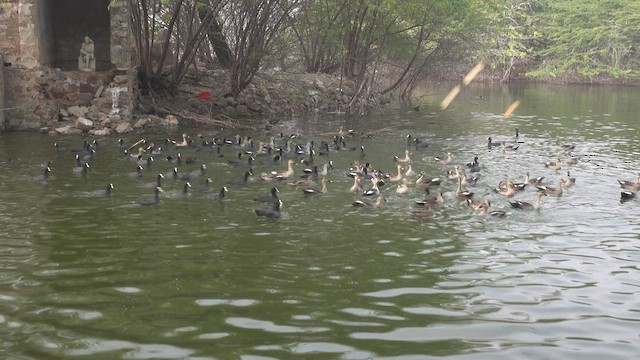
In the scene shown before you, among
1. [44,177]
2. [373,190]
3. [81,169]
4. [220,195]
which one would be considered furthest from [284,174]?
[44,177]

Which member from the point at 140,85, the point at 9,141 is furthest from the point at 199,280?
the point at 140,85

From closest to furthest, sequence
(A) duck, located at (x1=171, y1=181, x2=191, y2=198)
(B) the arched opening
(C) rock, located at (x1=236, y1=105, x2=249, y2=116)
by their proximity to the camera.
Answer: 1. (A) duck, located at (x1=171, y1=181, x2=191, y2=198)
2. (B) the arched opening
3. (C) rock, located at (x1=236, y1=105, x2=249, y2=116)

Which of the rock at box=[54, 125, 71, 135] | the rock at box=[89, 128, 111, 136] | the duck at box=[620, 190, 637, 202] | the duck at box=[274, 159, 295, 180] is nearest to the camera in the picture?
the duck at box=[620, 190, 637, 202]

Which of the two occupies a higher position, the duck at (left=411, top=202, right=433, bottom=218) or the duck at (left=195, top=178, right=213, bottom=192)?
the duck at (left=195, top=178, right=213, bottom=192)

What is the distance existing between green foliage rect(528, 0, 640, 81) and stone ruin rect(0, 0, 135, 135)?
159 ft

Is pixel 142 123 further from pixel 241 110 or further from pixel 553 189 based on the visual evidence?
pixel 553 189

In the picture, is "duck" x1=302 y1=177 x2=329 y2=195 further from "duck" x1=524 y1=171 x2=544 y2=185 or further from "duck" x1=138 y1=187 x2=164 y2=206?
"duck" x1=524 y1=171 x2=544 y2=185

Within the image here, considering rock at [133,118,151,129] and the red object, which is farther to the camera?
the red object

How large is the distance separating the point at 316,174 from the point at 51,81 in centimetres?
1257

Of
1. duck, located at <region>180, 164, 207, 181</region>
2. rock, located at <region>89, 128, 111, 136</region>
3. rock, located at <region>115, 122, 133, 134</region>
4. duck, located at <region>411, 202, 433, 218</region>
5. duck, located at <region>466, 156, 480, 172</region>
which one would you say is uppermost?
rock, located at <region>115, 122, 133, 134</region>

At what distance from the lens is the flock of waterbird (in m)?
14.9

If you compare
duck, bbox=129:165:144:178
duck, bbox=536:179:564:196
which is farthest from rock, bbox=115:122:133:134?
duck, bbox=536:179:564:196

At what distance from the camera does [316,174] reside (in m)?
18.0

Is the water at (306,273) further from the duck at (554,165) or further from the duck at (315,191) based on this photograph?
the duck at (554,165)
